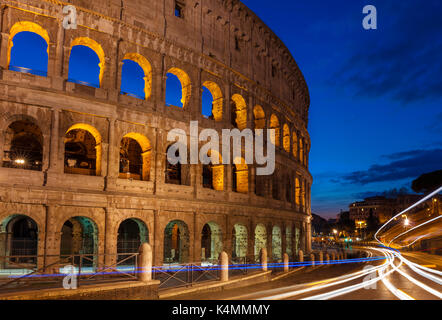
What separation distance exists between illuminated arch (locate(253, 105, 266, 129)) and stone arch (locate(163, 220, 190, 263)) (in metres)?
10.3

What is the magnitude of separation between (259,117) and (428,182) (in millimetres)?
69497

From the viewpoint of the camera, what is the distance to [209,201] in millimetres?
24344

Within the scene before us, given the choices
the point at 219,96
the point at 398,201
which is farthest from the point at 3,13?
the point at 398,201

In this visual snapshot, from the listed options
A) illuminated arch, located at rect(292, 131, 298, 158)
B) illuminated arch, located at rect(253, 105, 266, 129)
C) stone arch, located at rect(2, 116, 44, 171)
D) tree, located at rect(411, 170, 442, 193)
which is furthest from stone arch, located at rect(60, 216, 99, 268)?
tree, located at rect(411, 170, 442, 193)

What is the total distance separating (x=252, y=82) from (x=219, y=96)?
3.90 meters

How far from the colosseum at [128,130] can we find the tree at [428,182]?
6471cm

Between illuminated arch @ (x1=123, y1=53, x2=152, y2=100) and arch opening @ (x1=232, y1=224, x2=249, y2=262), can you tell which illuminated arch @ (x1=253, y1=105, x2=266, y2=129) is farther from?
illuminated arch @ (x1=123, y1=53, x2=152, y2=100)

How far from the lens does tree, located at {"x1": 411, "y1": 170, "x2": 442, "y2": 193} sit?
83625 mm

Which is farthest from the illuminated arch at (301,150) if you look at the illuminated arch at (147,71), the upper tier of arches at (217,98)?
the illuminated arch at (147,71)

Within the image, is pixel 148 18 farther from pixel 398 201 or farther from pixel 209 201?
pixel 398 201

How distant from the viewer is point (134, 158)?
2706 centimetres

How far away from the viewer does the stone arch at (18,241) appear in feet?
63.7

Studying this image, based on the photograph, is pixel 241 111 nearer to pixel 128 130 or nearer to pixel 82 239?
pixel 128 130
